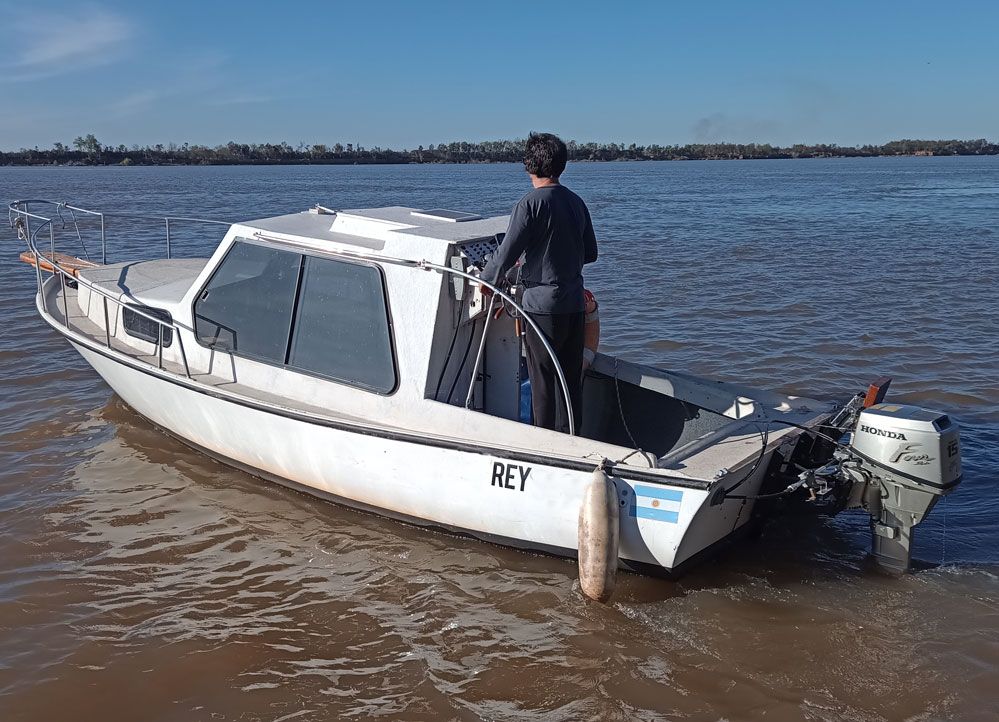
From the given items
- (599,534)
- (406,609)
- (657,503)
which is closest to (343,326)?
(406,609)

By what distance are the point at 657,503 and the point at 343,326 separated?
2474mm

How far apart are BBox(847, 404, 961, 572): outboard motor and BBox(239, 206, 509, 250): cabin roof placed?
270 cm

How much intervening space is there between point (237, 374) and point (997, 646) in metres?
5.12

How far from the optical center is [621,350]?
10523 millimetres

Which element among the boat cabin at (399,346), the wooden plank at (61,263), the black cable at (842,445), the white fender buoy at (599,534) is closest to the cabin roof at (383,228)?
the boat cabin at (399,346)

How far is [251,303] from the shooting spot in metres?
6.23

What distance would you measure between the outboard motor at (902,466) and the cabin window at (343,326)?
2.95 meters

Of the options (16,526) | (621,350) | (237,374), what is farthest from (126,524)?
(621,350)

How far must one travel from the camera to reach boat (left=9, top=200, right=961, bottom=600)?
4785mm

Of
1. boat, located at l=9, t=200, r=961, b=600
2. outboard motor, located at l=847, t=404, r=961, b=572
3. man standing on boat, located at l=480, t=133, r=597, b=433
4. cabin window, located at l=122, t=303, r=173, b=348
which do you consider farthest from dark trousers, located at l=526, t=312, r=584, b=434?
cabin window, located at l=122, t=303, r=173, b=348

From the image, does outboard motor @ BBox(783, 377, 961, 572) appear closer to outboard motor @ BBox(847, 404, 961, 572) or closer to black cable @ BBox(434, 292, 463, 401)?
outboard motor @ BBox(847, 404, 961, 572)

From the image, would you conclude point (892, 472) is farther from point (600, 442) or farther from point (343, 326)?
point (343, 326)

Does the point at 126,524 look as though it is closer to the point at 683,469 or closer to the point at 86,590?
the point at 86,590

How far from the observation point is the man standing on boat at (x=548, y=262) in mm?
5020
